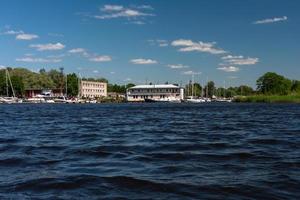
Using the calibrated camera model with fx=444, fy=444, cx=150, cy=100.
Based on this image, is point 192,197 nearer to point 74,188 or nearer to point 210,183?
point 210,183

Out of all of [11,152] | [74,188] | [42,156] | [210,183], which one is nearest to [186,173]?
[210,183]

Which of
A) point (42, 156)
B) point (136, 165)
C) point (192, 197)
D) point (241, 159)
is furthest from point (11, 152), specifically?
point (192, 197)

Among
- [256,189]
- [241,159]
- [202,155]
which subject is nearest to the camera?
[256,189]

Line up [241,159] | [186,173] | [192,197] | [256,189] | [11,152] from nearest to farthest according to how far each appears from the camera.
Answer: [192,197], [256,189], [186,173], [241,159], [11,152]

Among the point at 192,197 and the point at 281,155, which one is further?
the point at 281,155

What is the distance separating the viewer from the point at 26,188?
11.3 meters

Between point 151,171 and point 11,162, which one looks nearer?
point 151,171

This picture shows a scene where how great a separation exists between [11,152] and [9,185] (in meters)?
7.23

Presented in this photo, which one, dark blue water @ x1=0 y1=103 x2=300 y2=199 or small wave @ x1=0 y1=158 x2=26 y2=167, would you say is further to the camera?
small wave @ x1=0 y1=158 x2=26 y2=167

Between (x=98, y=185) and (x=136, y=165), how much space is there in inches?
132

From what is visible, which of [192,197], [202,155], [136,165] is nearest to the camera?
[192,197]

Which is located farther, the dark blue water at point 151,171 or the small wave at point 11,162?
the small wave at point 11,162

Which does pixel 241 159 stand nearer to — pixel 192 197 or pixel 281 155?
pixel 281 155

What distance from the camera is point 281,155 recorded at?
17.1 metres
